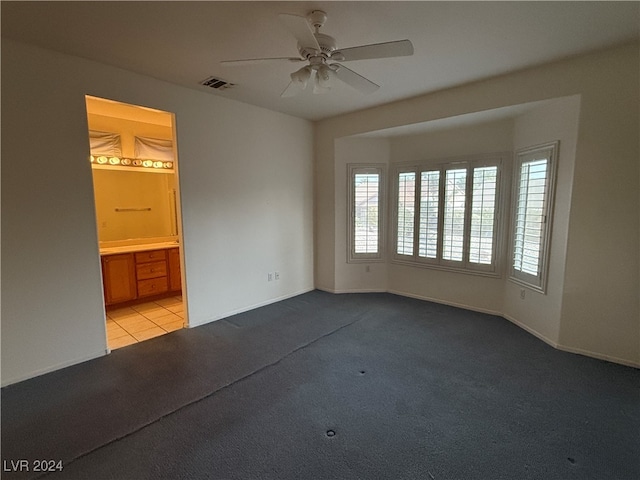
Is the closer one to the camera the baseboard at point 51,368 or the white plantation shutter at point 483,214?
the baseboard at point 51,368

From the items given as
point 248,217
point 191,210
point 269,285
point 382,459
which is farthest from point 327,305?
point 382,459

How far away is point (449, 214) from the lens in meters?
4.42

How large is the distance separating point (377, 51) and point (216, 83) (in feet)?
6.86

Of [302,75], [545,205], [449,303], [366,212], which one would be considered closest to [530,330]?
[449,303]

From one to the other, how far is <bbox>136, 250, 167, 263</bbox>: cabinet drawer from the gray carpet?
1.60 metres

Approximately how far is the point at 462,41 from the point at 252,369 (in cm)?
338

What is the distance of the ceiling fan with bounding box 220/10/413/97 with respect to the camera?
190 centimetres

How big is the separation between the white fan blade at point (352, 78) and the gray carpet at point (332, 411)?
252cm

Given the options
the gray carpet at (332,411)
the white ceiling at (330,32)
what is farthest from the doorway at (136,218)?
the white ceiling at (330,32)

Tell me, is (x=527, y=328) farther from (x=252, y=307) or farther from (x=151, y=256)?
(x=151, y=256)

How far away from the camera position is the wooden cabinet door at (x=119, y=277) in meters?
4.23

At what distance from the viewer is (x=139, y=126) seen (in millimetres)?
4656

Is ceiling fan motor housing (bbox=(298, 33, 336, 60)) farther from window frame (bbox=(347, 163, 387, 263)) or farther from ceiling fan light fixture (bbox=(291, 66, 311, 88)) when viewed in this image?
window frame (bbox=(347, 163, 387, 263))

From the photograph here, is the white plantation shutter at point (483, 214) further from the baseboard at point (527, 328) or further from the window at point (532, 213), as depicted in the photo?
the baseboard at point (527, 328)
